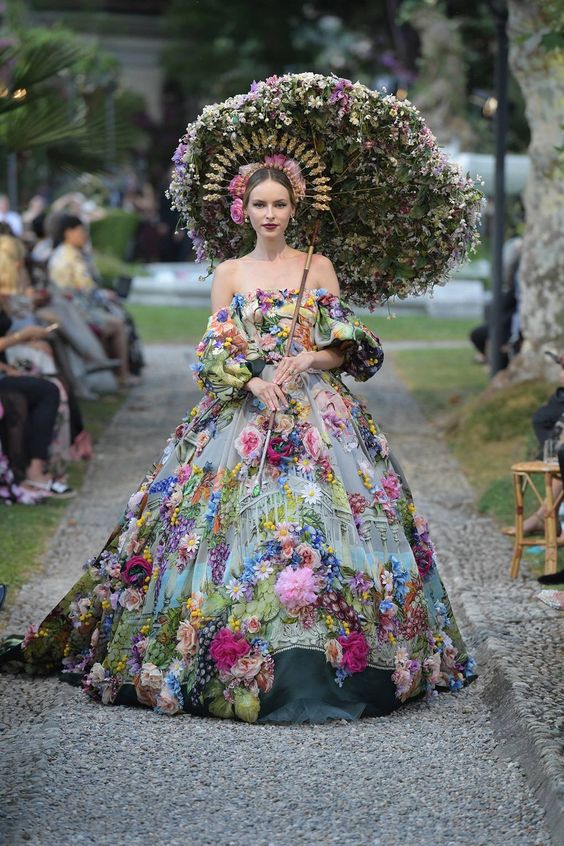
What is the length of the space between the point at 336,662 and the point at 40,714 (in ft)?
3.46

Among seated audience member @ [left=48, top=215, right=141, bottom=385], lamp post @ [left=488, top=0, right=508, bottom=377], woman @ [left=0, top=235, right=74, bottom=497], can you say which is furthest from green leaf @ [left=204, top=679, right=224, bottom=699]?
seated audience member @ [left=48, top=215, right=141, bottom=385]

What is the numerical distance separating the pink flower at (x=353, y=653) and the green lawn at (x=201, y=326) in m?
14.9

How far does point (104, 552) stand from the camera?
620cm

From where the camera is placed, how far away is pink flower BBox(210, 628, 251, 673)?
5492 mm

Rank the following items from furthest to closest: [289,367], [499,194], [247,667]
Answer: [499,194], [289,367], [247,667]

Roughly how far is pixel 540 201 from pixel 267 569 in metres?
8.12

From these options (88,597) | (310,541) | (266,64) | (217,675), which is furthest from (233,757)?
(266,64)

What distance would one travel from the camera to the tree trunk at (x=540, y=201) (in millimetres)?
12742

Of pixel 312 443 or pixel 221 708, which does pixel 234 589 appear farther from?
pixel 312 443

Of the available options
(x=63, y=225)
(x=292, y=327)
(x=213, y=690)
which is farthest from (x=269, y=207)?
(x=63, y=225)

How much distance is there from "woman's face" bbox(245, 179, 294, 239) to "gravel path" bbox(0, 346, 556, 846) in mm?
1795

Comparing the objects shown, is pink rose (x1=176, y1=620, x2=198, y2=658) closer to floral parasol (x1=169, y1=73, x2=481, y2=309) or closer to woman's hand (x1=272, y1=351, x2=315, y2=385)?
woman's hand (x1=272, y1=351, x2=315, y2=385)

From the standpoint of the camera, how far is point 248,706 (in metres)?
5.48

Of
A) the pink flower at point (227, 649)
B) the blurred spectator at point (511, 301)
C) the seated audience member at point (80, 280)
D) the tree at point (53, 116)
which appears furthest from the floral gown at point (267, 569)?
the blurred spectator at point (511, 301)
